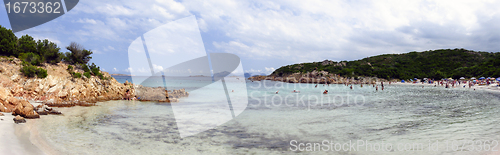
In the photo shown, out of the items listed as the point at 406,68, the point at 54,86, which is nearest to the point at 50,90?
the point at 54,86

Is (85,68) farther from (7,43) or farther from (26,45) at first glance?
(7,43)

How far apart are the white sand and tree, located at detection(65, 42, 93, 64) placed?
45.2 ft

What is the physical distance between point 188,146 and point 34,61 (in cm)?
1726

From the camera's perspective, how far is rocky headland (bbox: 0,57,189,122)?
33.4ft

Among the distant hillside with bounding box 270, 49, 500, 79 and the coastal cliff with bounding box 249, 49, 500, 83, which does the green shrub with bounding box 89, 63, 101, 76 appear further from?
the distant hillside with bounding box 270, 49, 500, 79

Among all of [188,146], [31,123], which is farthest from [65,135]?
[188,146]

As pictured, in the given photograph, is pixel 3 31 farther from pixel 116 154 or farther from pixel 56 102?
pixel 116 154

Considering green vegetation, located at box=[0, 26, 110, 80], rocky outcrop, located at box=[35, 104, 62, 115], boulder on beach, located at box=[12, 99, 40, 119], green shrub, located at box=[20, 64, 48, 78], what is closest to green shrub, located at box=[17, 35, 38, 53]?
green vegetation, located at box=[0, 26, 110, 80]

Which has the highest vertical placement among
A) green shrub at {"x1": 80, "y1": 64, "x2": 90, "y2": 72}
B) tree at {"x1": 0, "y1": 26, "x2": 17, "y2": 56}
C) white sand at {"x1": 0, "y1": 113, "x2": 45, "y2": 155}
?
tree at {"x1": 0, "y1": 26, "x2": 17, "y2": 56}

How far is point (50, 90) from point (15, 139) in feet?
37.7

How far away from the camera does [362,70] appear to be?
92.3 meters

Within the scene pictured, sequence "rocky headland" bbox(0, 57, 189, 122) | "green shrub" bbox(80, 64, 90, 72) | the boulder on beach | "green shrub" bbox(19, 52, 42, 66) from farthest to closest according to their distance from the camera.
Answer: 1. "green shrub" bbox(80, 64, 90, 72)
2. "green shrub" bbox(19, 52, 42, 66)
3. "rocky headland" bbox(0, 57, 189, 122)
4. the boulder on beach

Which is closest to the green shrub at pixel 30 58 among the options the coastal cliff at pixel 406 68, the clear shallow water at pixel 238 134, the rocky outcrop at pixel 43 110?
the rocky outcrop at pixel 43 110

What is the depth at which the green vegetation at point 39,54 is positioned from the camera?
16077 mm
